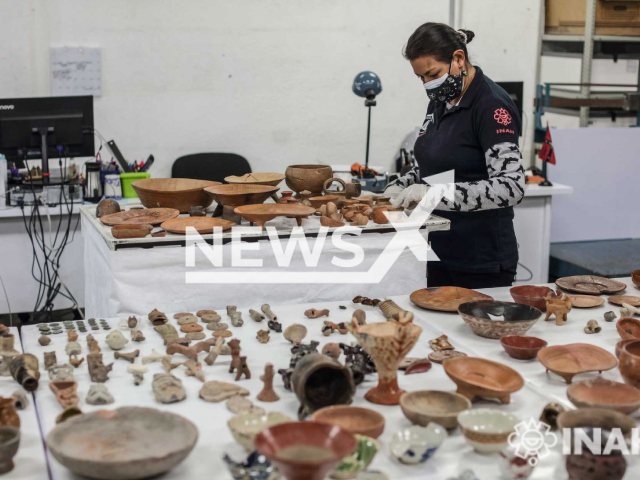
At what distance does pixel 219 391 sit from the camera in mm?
1437

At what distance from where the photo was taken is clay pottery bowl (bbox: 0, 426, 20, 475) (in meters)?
1.11

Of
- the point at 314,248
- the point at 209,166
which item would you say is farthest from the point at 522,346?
the point at 209,166

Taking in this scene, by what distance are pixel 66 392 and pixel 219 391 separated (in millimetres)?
297

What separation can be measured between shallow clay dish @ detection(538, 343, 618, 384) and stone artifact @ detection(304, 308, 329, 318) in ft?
2.07

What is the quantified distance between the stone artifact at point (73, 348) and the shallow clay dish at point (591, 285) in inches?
55.3

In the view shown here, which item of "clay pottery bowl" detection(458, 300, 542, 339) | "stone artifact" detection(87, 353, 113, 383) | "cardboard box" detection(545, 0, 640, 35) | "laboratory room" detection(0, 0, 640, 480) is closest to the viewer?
"laboratory room" detection(0, 0, 640, 480)

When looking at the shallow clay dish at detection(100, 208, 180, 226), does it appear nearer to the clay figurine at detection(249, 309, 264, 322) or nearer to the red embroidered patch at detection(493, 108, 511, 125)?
the clay figurine at detection(249, 309, 264, 322)

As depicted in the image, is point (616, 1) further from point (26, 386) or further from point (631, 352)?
point (26, 386)

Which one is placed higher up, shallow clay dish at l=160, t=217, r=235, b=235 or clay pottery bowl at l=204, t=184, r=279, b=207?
clay pottery bowl at l=204, t=184, r=279, b=207

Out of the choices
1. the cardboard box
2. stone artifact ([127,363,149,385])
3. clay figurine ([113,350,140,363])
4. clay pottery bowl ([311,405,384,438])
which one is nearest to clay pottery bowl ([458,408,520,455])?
clay pottery bowl ([311,405,384,438])

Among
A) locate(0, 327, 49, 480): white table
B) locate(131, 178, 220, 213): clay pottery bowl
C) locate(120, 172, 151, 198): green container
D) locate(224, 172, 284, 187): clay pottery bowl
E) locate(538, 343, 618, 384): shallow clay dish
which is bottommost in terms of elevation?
locate(0, 327, 49, 480): white table

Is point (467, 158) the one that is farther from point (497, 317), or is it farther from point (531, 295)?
point (497, 317)

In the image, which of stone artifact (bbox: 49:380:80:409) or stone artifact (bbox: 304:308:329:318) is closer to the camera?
stone artifact (bbox: 49:380:80:409)

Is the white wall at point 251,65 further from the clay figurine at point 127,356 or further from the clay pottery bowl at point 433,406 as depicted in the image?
the clay pottery bowl at point 433,406
